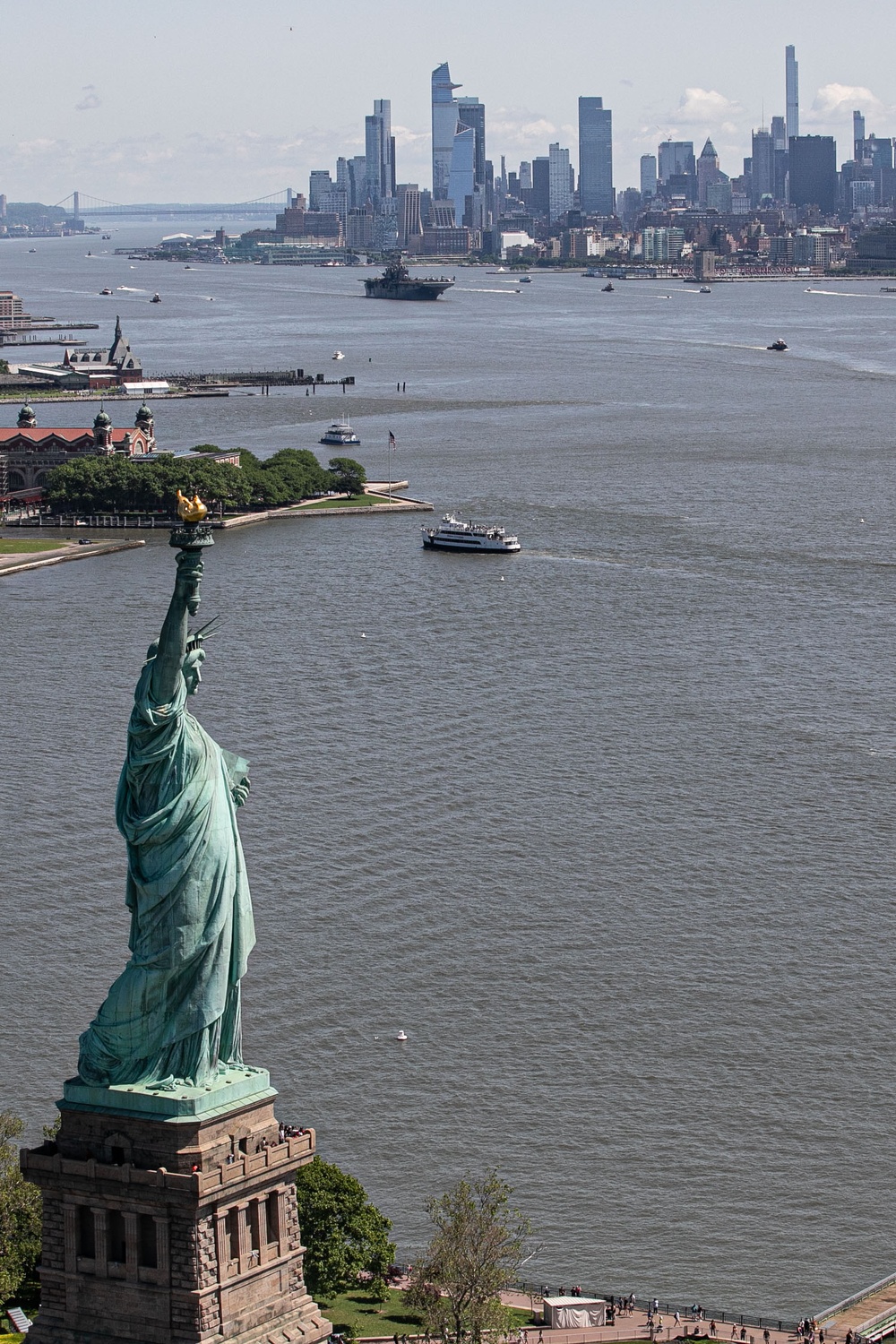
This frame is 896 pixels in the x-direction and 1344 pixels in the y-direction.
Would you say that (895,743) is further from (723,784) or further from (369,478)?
(369,478)

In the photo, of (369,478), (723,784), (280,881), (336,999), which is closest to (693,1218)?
(336,999)

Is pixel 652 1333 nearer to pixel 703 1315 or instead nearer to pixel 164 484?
pixel 703 1315

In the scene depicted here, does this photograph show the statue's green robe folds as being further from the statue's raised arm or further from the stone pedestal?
the stone pedestal

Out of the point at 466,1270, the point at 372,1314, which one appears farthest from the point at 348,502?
the point at 466,1270

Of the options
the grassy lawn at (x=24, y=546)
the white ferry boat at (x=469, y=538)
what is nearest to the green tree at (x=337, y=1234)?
the white ferry boat at (x=469, y=538)

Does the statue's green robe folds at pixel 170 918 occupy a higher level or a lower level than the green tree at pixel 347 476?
higher

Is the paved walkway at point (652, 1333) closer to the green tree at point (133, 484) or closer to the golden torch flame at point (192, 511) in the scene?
the golden torch flame at point (192, 511)
